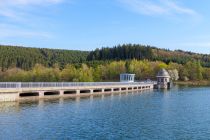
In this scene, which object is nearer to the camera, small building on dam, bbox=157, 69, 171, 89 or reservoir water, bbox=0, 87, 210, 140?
reservoir water, bbox=0, 87, 210, 140

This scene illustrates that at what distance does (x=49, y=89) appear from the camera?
63.7 m

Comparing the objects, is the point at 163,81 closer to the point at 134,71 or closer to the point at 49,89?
the point at 134,71

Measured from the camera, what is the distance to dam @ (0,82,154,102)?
52.8 metres

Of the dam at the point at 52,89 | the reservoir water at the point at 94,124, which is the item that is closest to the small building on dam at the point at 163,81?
the dam at the point at 52,89

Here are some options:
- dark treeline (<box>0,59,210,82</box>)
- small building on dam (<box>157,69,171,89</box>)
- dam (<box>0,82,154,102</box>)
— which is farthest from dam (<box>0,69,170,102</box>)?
dark treeline (<box>0,59,210,82</box>)

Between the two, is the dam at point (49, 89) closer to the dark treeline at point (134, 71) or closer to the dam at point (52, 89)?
the dam at point (52, 89)

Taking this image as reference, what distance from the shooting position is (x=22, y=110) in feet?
145

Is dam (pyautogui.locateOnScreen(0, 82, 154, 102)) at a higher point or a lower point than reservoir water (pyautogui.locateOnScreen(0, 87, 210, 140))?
higher

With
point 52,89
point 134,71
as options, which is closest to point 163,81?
point 134,71

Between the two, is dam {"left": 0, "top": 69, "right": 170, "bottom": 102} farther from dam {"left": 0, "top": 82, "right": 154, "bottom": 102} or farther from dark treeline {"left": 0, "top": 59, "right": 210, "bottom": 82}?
dark treeline {"left": 0, "top": 59, "right": 210, "bottom": 82}

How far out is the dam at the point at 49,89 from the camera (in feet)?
173

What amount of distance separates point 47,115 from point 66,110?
5968 millimetres

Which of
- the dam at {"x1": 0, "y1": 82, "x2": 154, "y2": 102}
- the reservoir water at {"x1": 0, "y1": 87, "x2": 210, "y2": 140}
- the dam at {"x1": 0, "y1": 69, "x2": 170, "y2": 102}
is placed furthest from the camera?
the dam at {"x1": 0, "y1": 69, "x2": 170, "y2": 102}

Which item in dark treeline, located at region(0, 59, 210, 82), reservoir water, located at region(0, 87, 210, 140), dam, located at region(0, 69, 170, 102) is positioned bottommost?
reservoir water, located at region(0, 87, 210, 140)
